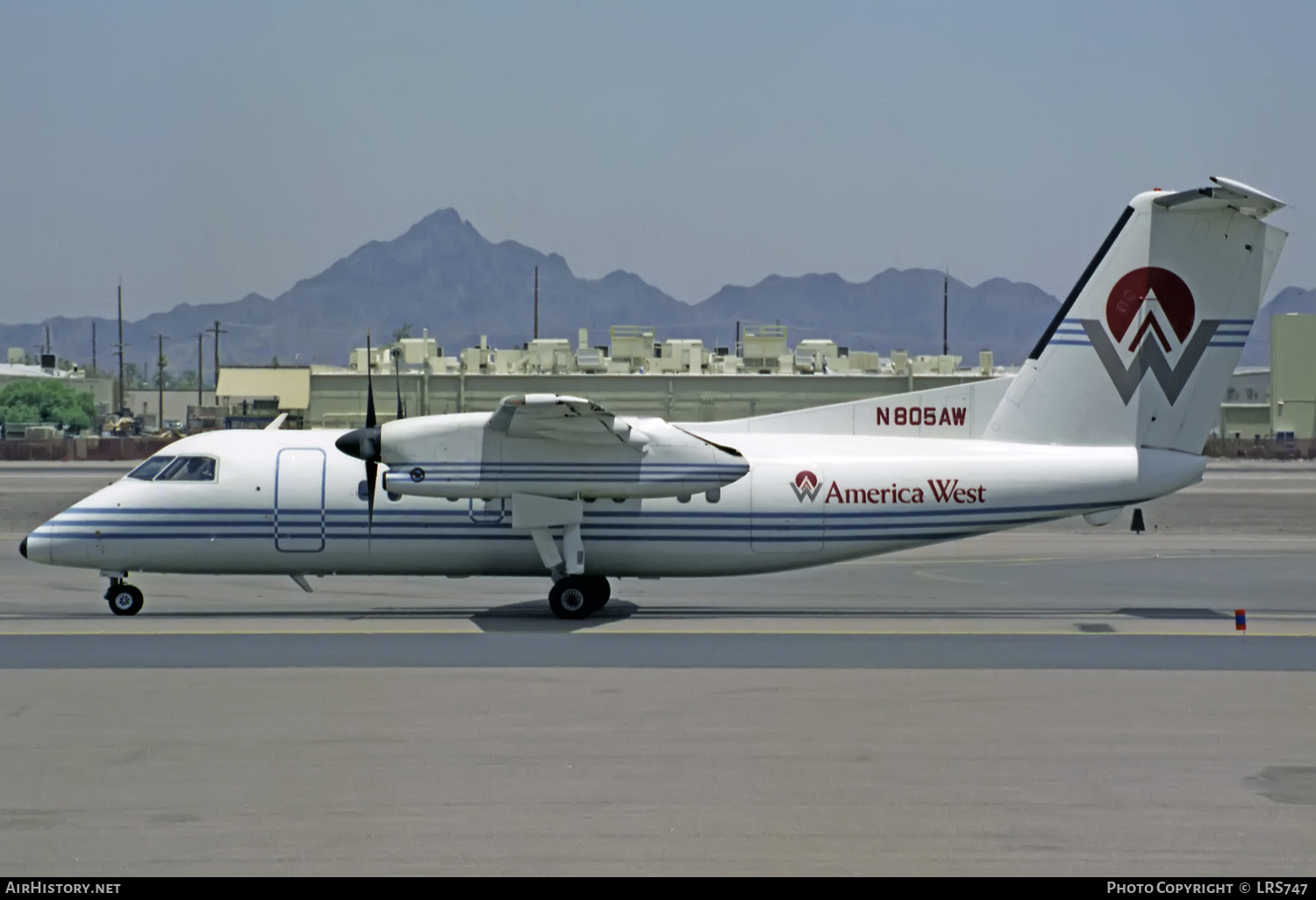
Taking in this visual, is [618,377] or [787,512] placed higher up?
[618,377]

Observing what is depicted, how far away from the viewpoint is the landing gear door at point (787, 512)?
2052 cm

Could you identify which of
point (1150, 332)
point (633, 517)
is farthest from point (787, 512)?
point (1150, 332)

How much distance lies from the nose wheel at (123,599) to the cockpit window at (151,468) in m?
1.60

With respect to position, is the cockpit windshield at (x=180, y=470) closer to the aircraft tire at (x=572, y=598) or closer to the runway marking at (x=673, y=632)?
the runway marking at (x=673, y=632)

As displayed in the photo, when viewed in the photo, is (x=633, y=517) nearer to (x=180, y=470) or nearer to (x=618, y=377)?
(x=180, y=470)

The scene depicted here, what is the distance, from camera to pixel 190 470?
20859mm

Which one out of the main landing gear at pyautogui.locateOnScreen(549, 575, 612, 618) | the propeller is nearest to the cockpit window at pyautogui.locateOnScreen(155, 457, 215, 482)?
the propeller

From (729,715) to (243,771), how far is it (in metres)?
4.53

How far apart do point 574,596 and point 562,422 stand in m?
2.58

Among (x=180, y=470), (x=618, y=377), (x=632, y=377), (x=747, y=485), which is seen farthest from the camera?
(x=632, y=377)

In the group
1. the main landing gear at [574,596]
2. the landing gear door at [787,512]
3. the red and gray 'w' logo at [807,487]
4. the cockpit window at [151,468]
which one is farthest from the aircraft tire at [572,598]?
the cockpit window at [151,468]

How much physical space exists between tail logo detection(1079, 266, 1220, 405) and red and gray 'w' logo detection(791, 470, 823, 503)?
4695 millimetres

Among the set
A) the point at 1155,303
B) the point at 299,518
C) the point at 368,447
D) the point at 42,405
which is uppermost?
the point at 42,405
